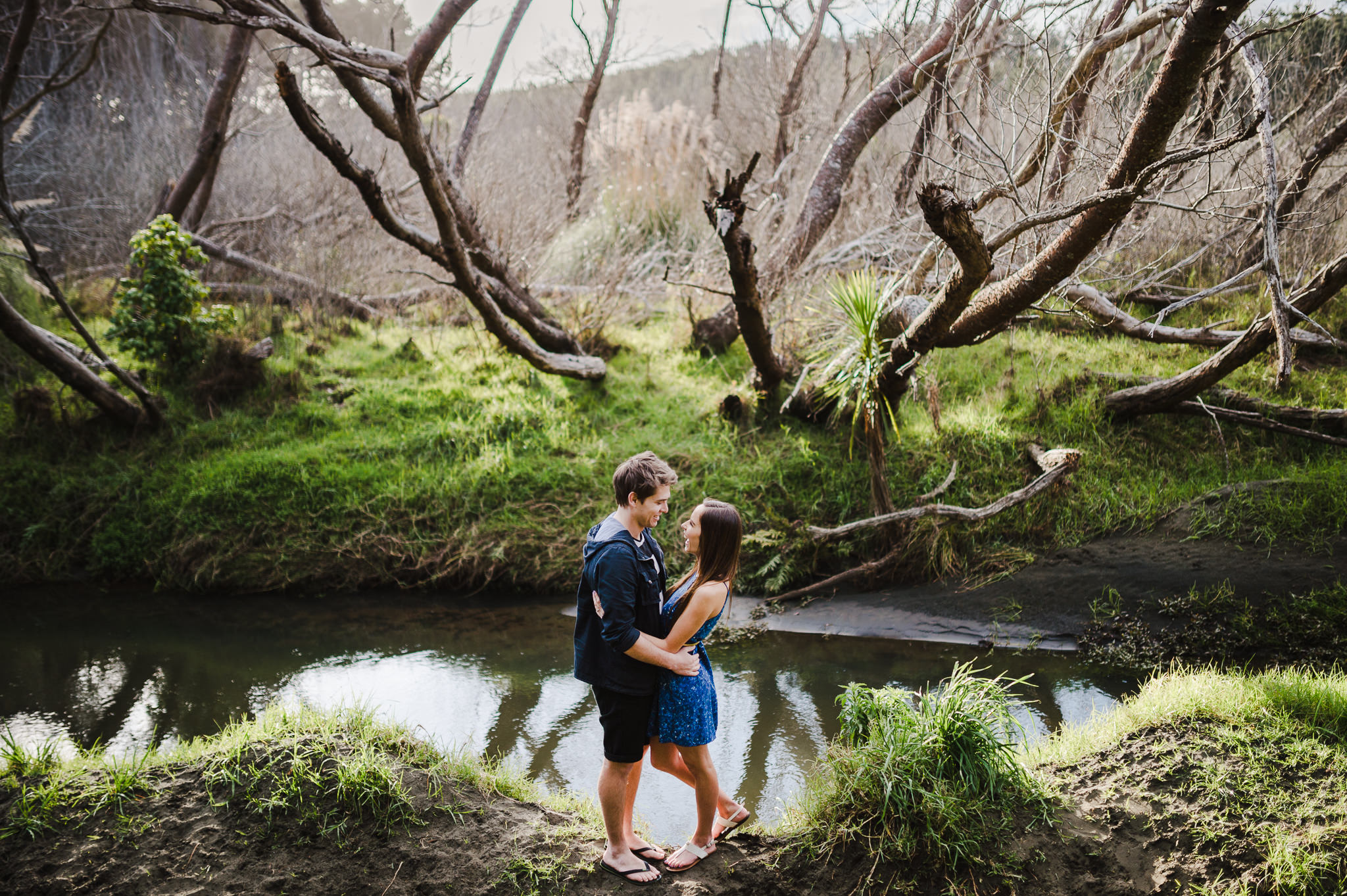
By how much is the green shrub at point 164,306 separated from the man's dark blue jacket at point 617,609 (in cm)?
802

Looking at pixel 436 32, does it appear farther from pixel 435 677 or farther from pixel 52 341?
pixel 435 677

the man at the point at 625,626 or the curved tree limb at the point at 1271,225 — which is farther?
the curved tree limb at the point at 1271,225

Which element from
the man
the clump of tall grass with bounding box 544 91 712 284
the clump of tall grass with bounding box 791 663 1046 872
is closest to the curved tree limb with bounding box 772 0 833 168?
the clump of tall grass with bounding box 544 91 712 284

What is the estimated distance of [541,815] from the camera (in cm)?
346

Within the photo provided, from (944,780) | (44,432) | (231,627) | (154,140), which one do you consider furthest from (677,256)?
(154,140)

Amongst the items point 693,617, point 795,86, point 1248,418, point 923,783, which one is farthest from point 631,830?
point 795,86

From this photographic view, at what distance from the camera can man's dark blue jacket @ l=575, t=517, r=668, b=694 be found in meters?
2.70

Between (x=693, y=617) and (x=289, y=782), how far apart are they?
6.54 ft

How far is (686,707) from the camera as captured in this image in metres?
2.85

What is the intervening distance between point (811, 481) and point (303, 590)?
189 inches

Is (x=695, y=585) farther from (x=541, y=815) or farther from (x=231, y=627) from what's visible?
(x=231, y=627)

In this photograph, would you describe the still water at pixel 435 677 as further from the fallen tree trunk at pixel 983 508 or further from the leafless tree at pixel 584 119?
the leafless tree at pixel 584 119

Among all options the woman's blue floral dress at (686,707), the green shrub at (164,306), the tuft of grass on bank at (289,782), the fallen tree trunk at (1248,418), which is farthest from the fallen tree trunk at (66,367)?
the fallen tree trunk at (1248,418)

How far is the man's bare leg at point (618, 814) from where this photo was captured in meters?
2.91
